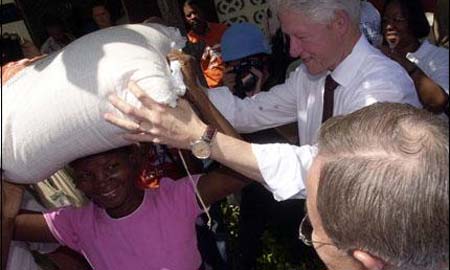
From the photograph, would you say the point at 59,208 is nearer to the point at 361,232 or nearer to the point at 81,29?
the point at 361,232

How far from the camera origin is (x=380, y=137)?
112cm

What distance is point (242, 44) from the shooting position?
309cm

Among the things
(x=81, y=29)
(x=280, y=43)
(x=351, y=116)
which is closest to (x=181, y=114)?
(x=351, y=116)

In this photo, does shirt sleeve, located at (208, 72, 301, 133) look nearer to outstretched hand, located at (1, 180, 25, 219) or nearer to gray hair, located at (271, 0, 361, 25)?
gray hair, located at (271, 0, 361, 25)

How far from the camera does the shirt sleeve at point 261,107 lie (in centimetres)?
226

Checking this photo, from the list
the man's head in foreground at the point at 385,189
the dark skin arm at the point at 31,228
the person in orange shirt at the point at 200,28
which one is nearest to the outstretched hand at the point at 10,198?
the dark skin arm at the point at 31,228

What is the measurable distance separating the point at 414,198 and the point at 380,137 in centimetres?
17

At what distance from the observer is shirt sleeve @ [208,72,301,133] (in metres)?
2.26

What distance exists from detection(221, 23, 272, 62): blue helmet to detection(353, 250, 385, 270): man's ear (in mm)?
2000

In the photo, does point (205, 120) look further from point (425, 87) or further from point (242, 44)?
point (242, 44)

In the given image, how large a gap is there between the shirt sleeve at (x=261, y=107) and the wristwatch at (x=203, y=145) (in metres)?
0.52

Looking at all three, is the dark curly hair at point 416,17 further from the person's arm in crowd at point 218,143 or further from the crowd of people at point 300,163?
the person's arm in crowd at point 218,143

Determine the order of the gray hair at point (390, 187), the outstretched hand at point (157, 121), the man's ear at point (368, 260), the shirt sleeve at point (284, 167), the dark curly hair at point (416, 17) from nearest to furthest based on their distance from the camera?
the gray hair at point (390, 187), the man's ear at point (368, 260), the outstretched hand at point (157, 121), the shirt sleeve at point (284, 167), the dark curly hair at point (416, 17)

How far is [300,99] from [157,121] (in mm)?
773
